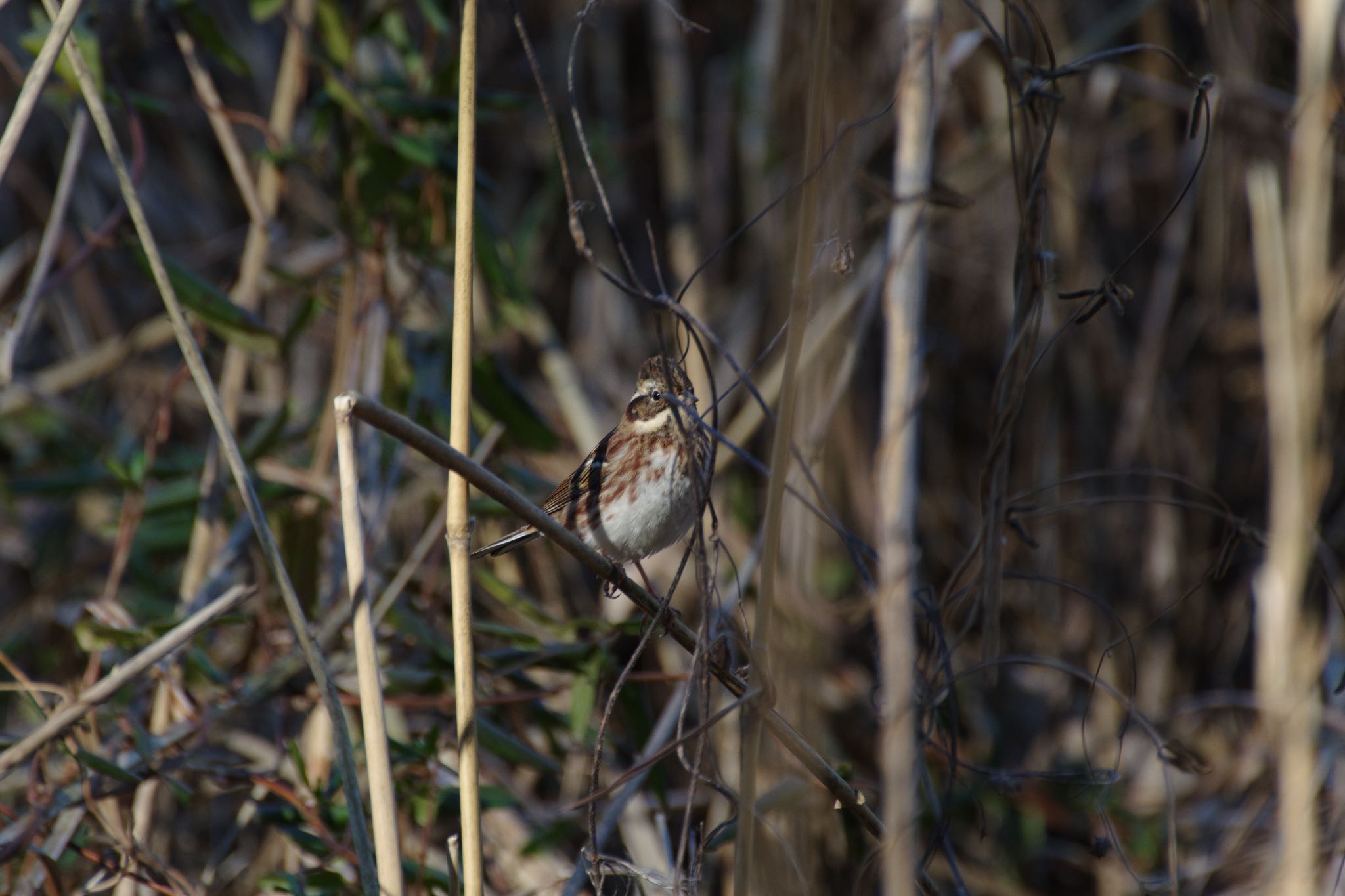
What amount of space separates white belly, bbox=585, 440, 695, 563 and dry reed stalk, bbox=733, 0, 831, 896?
1.04m

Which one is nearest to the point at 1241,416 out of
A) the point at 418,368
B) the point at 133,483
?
the point at 418,368

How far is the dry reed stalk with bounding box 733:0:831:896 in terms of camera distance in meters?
1.62

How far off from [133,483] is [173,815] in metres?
1.07

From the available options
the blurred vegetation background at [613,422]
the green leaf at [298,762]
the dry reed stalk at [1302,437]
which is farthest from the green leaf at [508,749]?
the dry reed stalk at [1302,437]

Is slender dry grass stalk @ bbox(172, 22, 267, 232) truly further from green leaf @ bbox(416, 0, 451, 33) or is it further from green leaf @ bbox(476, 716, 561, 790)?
green leaf @ bbox(476, 716, 561, 790)

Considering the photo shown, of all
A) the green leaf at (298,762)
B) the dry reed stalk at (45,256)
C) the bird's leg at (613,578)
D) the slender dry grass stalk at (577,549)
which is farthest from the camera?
the dry reed stalk at (45,256)

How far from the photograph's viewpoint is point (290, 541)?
3.21 metres

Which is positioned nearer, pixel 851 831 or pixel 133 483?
pixel 851 831

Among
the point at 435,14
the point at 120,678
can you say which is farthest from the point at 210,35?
the point at 120,678

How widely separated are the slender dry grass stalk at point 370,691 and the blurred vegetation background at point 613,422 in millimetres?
268

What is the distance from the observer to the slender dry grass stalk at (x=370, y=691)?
68.9 inches

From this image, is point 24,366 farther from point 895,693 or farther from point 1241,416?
point 1241,416

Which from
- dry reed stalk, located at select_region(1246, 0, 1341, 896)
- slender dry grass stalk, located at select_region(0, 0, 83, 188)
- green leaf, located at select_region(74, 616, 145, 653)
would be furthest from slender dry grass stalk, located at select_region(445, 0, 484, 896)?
dry reed stalk, located at select_region(1246, 0, 1341, 896)

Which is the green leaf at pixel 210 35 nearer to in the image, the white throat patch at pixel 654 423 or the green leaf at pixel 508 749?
the white throat patch at pixel 654 423
